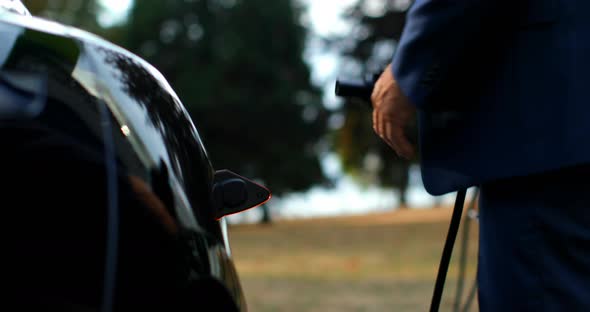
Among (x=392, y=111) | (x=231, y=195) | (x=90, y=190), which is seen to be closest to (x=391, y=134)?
(x=392, y=111)

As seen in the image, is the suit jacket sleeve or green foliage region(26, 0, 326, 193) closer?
the suit jacket sleeve

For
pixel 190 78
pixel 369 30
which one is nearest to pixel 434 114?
pixel 369 30

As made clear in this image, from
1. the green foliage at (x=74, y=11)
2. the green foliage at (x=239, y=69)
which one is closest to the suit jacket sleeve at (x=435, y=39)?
the green foliage at (x=239, y=69)

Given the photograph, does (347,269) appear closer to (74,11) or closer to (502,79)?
(502,79)

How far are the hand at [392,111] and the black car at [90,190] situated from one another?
1.63 feet

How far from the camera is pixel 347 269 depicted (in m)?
9.77

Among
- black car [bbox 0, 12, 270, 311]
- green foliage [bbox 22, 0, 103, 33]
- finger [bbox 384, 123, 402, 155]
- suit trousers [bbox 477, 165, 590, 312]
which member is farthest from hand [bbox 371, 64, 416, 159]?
green foliage [bbox 22, 0, 103, 33]

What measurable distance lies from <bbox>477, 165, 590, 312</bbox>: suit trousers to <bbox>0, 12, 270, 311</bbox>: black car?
60 cm

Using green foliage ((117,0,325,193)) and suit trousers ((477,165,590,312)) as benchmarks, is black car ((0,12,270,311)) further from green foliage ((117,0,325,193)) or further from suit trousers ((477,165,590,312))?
green foliage ((117,0,325,193))

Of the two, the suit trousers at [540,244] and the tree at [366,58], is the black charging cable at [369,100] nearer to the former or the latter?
the suit trousers at [540,244]

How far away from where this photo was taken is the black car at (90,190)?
1.19m

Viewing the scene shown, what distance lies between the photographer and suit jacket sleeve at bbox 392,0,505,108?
149cm

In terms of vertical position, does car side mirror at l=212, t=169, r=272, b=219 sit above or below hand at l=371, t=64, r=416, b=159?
below

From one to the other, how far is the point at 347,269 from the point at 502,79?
8.37 metres
